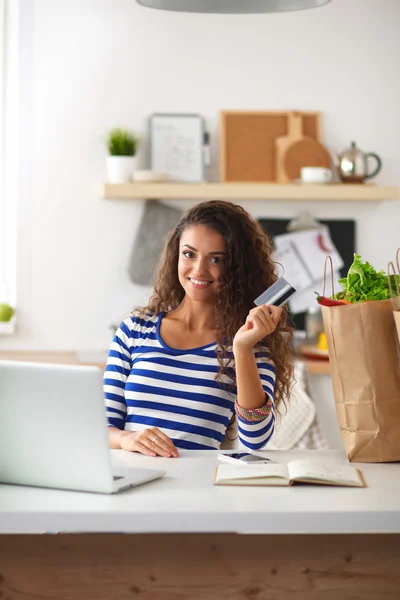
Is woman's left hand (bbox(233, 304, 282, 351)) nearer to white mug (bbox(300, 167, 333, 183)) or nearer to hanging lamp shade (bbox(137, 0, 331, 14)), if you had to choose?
hanging lamp shade (bbox(137, 0, 331, 14))

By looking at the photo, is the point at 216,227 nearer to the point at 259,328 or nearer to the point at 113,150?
the point at 259,328

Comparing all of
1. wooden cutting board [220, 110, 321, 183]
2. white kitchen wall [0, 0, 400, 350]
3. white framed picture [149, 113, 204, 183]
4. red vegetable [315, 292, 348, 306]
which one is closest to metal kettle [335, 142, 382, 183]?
white kitchen wall [0, 0, 400, 350]

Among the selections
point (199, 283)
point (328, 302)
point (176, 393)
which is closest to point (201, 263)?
point (199, 283)

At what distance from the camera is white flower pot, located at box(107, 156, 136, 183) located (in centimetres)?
362

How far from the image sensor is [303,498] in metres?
1.23

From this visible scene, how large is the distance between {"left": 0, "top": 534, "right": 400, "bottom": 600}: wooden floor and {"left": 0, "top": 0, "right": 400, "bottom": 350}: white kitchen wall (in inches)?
102

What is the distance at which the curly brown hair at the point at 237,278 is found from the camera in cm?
190

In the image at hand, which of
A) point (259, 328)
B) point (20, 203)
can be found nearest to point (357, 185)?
point (20, 203)

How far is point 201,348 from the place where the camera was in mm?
1892

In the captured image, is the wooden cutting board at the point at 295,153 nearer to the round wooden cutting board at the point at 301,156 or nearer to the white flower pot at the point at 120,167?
the round wooden cutting board at the point at 301,156

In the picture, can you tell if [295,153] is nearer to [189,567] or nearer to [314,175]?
[314,175]

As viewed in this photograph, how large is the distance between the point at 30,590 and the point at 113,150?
8.76 ft

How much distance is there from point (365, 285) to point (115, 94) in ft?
8.29

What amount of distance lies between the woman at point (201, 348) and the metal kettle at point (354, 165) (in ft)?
5.99
